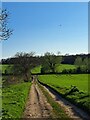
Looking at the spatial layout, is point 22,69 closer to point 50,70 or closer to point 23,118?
point 50,70

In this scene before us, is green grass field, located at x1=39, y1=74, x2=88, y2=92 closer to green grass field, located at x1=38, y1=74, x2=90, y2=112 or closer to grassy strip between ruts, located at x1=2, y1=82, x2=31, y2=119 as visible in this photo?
green grass field, located at x1=38, y1=74, x2=90, y2=112

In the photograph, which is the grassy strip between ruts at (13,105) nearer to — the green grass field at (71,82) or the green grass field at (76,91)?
the green grass field at (76,91)

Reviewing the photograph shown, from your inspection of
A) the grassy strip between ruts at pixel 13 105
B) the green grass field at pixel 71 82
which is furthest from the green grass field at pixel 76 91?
the grassy strip between ruts at pixel 13 105

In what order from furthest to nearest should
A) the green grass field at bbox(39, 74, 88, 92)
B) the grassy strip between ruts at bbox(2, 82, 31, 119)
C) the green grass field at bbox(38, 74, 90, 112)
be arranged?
the green grass field at bbox(39, 74, 88, 92) → the green grass field at bbox(38, 74, 90, 112) → the grassy strip between ruts at bbox(2, 82, 31, 119)

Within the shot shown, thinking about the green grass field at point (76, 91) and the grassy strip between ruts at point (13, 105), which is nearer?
the grassy strip between ruts at point (13, 105)

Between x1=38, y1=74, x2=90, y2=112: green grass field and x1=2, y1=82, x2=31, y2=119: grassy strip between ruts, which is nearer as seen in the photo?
x1=2, y1=82, x2=31, y2=119: grassy strip between ruts

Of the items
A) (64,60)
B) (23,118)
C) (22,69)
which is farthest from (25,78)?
(23,118)

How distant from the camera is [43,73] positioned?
13350 centimetres

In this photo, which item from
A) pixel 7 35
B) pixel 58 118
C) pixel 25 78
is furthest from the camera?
pixel 25 78

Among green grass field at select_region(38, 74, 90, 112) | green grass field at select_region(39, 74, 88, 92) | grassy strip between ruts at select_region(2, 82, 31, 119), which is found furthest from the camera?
green grass field at select_region(39, 74, 88, 92)

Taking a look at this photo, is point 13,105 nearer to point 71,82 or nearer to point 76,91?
point 76,91

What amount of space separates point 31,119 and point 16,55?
9048 cm

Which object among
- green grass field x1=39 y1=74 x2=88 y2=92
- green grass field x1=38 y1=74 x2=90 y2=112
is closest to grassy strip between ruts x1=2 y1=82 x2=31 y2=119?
green grass field x1=38 y1=74 x2=90 y2=112

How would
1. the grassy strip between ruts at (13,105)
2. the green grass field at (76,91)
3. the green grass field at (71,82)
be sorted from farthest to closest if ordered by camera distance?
the green grass field at (71,82), the green grass field at (76,91), the grassy strip between ruts at (13,105)
